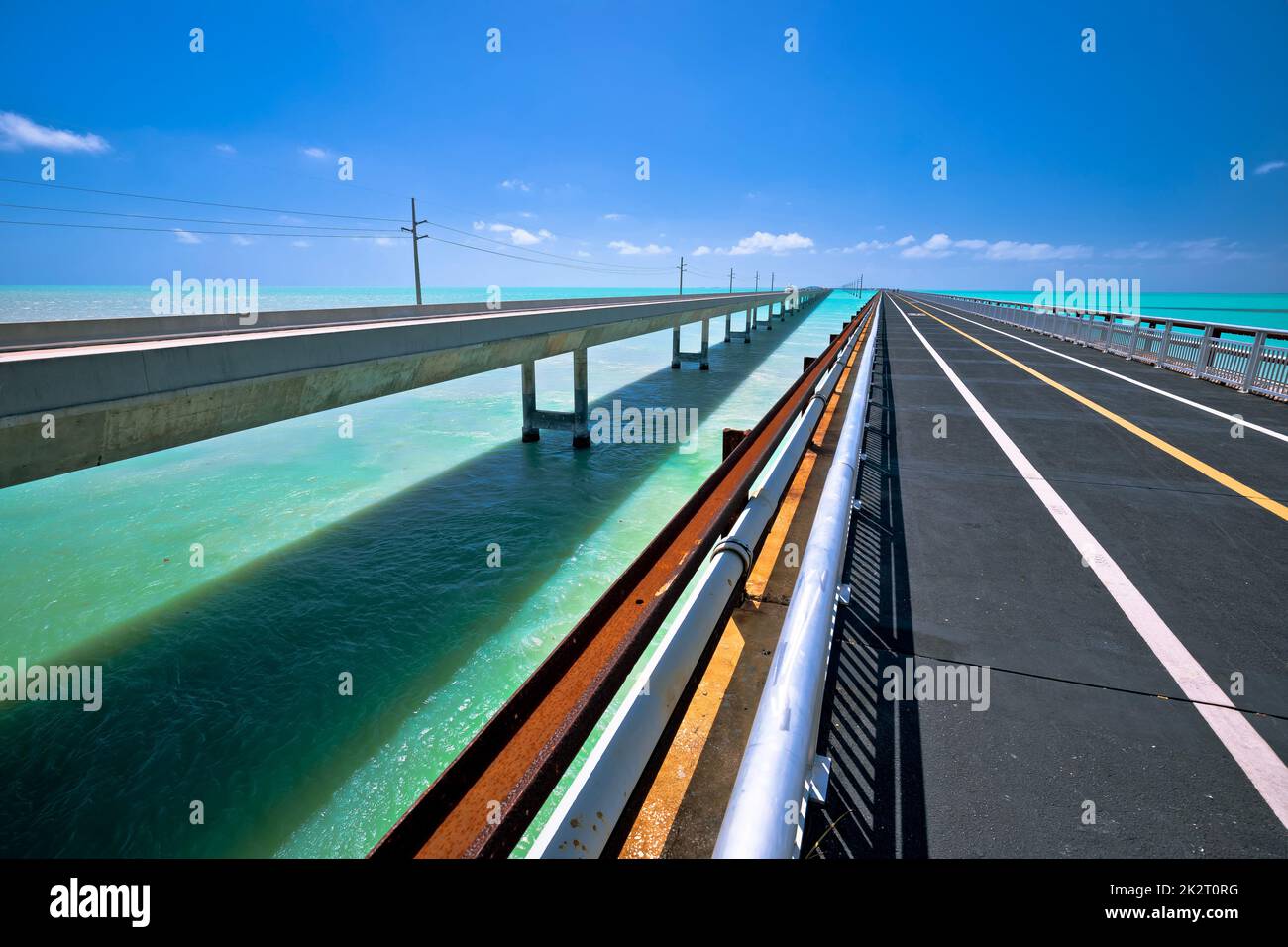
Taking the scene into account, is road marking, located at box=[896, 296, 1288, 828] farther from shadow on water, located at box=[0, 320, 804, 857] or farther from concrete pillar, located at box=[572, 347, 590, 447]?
concrete pillar, located at box=[572, 347, 590, 447]

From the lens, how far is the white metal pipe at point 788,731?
135cm

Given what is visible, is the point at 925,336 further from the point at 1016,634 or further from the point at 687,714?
the point at 687,714

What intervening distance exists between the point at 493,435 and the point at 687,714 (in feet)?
53.8

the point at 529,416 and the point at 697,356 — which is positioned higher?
the point at 697,356

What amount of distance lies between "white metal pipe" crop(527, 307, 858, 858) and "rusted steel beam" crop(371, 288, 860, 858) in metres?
0.07

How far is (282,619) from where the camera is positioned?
733cm

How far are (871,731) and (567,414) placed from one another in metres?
14.7

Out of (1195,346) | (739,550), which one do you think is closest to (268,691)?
(739,550)

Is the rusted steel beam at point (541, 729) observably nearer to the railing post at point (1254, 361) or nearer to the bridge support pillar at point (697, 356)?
the railing post at point (1254, 361)

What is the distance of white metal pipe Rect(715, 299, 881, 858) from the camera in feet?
4.44

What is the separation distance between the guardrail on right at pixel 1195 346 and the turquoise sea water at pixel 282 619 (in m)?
11.4

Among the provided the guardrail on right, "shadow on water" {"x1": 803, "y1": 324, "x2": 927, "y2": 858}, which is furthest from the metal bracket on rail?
the guardrail on right

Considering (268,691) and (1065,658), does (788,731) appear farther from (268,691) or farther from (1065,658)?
(268,691)
